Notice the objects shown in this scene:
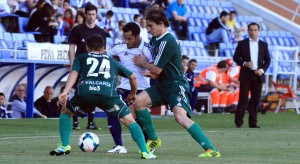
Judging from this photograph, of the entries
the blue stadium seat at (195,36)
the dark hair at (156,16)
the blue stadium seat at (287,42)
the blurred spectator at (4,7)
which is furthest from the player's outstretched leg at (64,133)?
the blue stadium seat at (287,42)

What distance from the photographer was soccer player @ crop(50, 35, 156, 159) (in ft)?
39.5

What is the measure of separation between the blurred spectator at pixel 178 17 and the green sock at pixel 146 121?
17.5 meters

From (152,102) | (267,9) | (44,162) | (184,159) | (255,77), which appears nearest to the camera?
(44,162)

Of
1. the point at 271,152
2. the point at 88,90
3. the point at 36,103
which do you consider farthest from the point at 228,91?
the point at 88,90

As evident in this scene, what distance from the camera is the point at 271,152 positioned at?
1352 centimetres

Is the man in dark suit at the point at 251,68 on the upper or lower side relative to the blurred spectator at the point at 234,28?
lower

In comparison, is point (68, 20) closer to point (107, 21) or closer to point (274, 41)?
point (107, 21)

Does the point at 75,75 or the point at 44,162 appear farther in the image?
the point at 75,75

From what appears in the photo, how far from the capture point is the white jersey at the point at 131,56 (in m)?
13.9

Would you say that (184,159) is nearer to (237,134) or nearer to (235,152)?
(235,152)

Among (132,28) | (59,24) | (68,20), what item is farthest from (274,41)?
(132,28)

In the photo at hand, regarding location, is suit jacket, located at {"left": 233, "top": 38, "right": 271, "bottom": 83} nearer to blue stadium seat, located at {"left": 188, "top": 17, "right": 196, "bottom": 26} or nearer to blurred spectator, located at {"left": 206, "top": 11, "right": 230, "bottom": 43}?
blurred spectator, located at {"left": 206, "top": 11, "right": 230, "bottom": 43}

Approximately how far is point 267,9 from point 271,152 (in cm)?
2388

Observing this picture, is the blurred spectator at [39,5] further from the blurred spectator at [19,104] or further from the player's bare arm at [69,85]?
the player's bare arm at [69,85]
